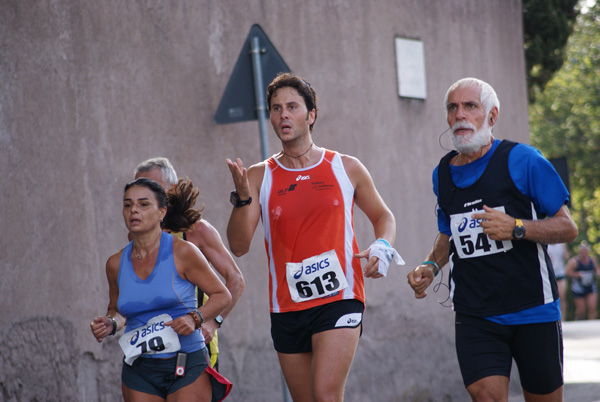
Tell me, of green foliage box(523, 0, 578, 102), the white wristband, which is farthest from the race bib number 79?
green foliage box(523, 0, 578, 102)

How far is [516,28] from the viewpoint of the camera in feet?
33.3

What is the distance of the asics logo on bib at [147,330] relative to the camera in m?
4.47

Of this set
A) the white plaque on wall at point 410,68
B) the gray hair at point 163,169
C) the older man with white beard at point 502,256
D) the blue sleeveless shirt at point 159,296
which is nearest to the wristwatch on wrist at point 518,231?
the older man with white beard at point 502,256

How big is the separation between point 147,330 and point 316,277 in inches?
36.7

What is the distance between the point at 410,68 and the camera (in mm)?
8797

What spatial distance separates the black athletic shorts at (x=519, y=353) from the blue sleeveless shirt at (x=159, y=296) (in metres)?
1.41

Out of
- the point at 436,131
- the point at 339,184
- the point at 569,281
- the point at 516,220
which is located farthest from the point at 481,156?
the point at 569,281

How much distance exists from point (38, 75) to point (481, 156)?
3058 millimetres

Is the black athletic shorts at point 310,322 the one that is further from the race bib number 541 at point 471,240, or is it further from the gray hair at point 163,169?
the gray hair at point 163,169

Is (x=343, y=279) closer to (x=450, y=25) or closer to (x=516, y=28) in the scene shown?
(x=450, y=25)

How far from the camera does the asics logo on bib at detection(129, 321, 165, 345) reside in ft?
14.7

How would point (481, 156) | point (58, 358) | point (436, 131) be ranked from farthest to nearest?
1. point (436, 131)
2. point (58, 358)
3. point (481, 156)

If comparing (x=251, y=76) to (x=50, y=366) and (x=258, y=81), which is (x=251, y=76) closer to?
(x=258, y=81)

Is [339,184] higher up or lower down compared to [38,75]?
lower down
